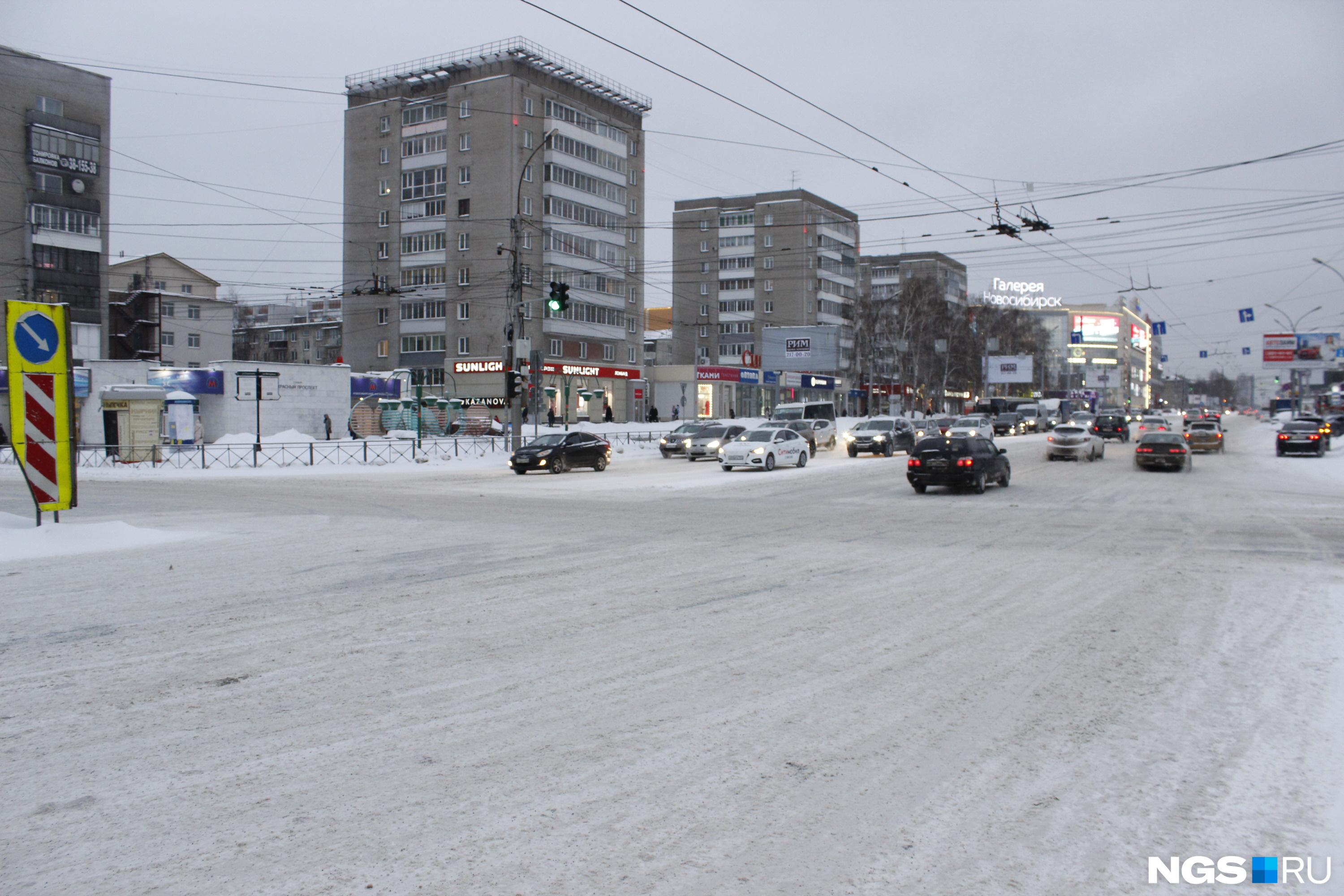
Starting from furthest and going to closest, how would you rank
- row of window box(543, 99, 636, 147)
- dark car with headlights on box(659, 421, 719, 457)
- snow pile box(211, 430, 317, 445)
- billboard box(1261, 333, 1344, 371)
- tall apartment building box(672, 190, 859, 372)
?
1. tall apartment building box(672, 190, 859, 372)
2. billboard box(1261, 333, 1344, 371)
3. row of window box(543, 99, 636, 147)
4. snow pile box(211, 430, 317, 445)
5. dark car with headlights on box(659, 421, 719, 457)

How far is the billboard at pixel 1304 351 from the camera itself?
2817 inches

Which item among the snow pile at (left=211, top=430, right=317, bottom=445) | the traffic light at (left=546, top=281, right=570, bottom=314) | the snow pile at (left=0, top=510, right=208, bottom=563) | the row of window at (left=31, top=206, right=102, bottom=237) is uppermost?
the row of window at (left=31, top=206, right=102, bottom=237)

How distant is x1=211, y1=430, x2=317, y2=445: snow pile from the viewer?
39156 millimetres

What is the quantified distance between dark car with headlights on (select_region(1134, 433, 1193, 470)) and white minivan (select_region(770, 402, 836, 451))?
15.8 meters

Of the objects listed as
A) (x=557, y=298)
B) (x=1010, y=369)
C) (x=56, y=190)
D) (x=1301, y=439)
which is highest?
(x=56, y=190)

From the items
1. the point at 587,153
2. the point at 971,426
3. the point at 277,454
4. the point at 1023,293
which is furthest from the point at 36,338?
the point at 1023,293

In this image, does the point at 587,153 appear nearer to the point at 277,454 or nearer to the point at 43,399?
the point at 277,454

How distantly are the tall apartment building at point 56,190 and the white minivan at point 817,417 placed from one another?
160 feet

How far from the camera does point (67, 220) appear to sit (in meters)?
62.8

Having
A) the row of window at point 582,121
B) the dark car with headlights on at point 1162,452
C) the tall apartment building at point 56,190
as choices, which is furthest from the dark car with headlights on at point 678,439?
the tall apartment building at point 56,190

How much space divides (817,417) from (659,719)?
147ft

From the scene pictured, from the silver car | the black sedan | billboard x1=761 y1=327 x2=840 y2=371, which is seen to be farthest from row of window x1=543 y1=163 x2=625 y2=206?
the silver car

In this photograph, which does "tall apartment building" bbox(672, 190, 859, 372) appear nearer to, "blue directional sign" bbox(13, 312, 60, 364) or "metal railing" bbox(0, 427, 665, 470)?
"metal railing" bbox(0, 427, 665, 470)

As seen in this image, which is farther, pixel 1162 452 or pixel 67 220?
pixel 67 220
